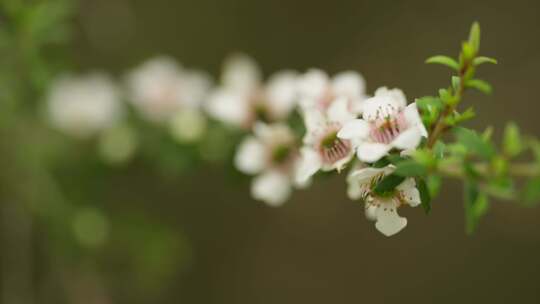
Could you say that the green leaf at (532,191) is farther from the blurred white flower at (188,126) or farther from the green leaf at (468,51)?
the blurred white flower at (188,126)

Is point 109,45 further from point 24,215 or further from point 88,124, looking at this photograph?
point 24,215

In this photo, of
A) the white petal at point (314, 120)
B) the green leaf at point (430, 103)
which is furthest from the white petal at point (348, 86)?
the green leaf at point (430, 103)

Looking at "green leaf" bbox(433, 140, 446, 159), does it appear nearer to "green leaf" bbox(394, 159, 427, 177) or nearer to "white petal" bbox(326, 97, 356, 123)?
"green leaf" bbox(394, 159, 427, 177)

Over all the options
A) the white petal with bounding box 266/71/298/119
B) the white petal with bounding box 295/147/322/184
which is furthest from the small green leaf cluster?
the white petal with bounding box 266/71/298/119

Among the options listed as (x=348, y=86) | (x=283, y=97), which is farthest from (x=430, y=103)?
(x=283, y=97)

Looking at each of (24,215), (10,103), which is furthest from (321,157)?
(24,215)

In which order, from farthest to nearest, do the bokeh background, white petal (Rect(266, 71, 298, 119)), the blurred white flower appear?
the bokeh background, the blurred white flower, white petal (Rect(266, 71, 298, 119))
